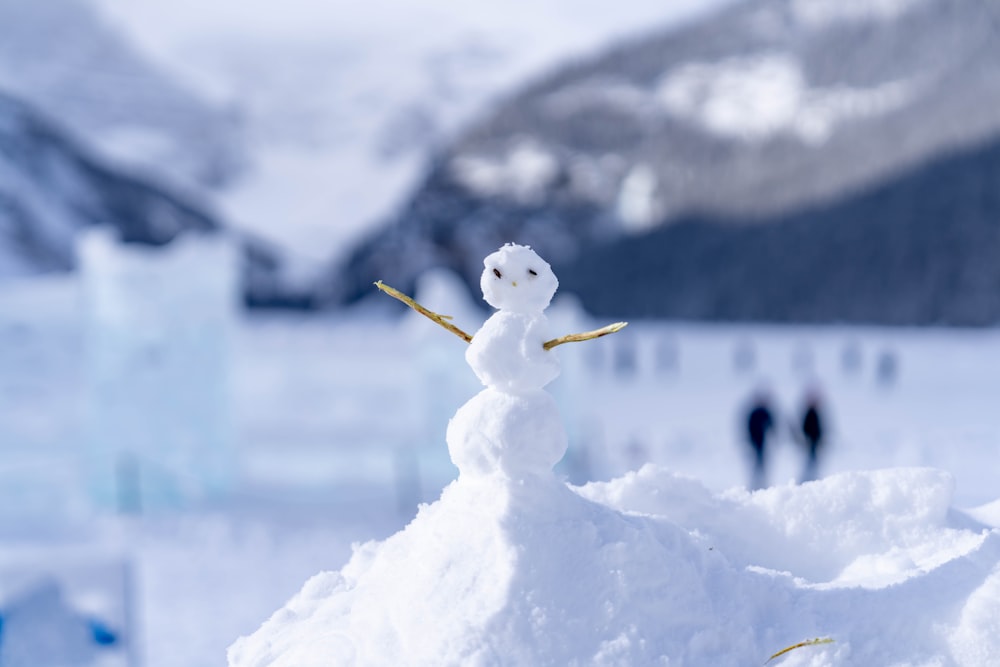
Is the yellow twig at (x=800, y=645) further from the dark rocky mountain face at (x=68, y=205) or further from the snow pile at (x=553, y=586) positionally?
the dark rocky mountain face at (x=68, y=205)

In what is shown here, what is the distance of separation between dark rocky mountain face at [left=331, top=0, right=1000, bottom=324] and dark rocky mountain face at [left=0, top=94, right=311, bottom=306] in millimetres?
3647

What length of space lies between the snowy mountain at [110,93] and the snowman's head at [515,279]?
58.5 metres

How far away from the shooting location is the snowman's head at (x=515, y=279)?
2211 millimetres

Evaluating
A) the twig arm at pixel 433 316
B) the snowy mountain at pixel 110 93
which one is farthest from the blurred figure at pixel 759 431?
the snowy mountain at pixel 110 93

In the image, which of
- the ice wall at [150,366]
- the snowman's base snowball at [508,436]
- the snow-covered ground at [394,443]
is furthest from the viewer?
the ice wall at [150,366]

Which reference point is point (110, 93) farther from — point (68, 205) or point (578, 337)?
point (578, 337)

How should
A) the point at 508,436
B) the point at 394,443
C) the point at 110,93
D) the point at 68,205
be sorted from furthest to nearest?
the point at 110,93, the point at 68,205, the point at 394,443, the point at 508,436

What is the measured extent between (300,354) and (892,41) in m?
55.7

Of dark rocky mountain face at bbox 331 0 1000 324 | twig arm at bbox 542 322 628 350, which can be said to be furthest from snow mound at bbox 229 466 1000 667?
dark rocky mountain face at bbox 331 0 1000 324

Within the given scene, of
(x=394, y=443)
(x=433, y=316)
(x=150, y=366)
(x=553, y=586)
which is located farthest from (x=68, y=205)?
(x=553, y=586)

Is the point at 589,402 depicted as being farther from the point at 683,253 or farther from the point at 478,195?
the point at 478,195

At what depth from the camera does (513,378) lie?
2.19 m

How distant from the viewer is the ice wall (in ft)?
34.8

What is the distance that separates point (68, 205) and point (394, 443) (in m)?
36.4
